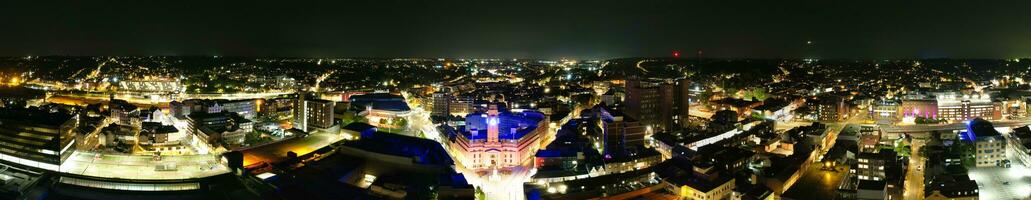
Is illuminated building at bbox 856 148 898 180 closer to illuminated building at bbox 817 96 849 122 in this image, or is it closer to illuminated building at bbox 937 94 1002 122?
illuminated building at bbox 817 96 849 122

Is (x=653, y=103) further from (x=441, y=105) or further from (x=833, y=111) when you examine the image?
(x=441, y=105)

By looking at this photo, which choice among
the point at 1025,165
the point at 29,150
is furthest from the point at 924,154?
the point at 29,150

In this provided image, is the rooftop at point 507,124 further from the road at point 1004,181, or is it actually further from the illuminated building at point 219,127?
the road at point 1004,181

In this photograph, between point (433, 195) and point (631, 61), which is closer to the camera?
point (433, 195)

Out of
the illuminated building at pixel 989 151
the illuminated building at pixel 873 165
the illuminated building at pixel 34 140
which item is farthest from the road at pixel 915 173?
the illuminated building at pixel 34 140

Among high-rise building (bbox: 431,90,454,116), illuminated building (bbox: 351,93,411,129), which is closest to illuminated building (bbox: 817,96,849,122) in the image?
high-rise building (bbox: 431,90,454,116)

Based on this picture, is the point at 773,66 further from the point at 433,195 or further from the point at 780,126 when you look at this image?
the point at 433,195
